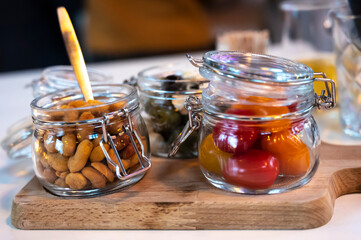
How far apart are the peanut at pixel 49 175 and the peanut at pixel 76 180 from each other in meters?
0.02

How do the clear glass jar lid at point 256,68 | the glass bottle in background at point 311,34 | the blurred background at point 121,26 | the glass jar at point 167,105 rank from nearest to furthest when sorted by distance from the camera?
the clear glass jar lid at point 256,68 < the glass jar at point 167,105 < the glass bottle in background at point 311,34 < the blurred background at point 121,26

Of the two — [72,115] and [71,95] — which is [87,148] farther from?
[71,95]

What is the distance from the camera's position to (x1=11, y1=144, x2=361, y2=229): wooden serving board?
0.49 metres

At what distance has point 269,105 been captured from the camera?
1.63ft

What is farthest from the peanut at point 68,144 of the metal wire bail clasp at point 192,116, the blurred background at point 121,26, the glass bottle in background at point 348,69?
the blurred background at point 121,26

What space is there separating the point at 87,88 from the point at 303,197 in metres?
0.31

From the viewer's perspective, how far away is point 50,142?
21.4 inches

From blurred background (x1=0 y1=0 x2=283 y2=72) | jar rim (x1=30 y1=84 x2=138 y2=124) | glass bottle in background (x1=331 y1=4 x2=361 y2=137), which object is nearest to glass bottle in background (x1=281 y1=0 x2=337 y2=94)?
glass bottle in background (x1=331 y1=4 x2=361 y2=137)

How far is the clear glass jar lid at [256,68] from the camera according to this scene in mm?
477

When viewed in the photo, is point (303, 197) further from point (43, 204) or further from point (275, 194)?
point (43, 204)

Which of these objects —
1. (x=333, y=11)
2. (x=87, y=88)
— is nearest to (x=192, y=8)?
(x=333, y=11)

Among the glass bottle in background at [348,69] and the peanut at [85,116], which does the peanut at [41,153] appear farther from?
the glass bottle in background at [348,69]

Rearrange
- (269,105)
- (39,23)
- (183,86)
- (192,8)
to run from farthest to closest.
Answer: (192,8), (39,23), (183,86), (269,105)

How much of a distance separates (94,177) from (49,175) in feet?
0.20
